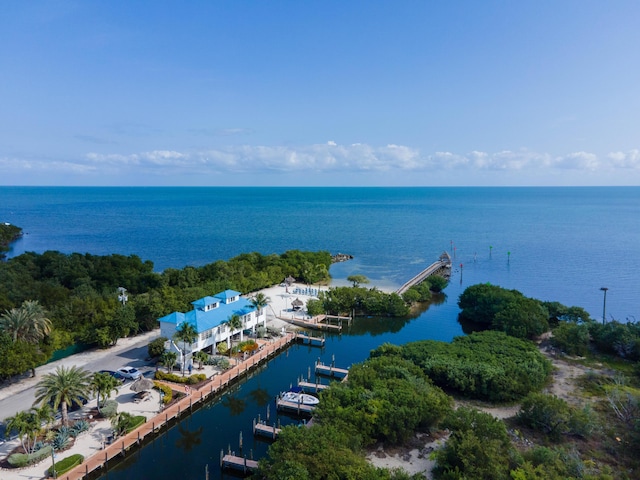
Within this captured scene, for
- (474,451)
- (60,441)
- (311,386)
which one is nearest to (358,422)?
(474,451)

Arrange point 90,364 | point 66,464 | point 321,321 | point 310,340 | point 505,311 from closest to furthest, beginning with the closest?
1. point 66,464
2. point 90,364
3. point 310,340
4. point 505,311
5. point 321,321

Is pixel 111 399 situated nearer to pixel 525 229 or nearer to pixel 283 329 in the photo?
pixel 283 329

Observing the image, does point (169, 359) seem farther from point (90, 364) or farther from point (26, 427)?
point (26, 427)

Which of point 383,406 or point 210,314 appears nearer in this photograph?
point 383,406

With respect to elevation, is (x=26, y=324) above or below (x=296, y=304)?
above

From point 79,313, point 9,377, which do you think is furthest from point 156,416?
point 79,313

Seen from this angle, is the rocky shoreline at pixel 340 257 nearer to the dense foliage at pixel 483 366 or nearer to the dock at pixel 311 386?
the dense foliage at pixel 483 366
